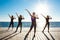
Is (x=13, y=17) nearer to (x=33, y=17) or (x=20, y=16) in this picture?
(x=20, y=16)

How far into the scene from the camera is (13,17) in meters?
20.9

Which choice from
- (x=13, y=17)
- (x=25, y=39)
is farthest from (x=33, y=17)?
(x=13, y=17)

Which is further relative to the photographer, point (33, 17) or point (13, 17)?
point (13, 17)

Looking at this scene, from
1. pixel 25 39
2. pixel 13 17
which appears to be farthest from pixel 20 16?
pixel 25 39

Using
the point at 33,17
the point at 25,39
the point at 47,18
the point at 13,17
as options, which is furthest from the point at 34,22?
the point at 13,17

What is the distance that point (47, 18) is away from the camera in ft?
59.9

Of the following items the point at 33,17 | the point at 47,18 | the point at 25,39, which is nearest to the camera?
the point at 25,39

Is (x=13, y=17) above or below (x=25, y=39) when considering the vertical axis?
above

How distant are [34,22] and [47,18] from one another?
4.55 m

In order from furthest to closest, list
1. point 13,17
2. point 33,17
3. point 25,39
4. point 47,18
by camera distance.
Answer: point 13,17 < point 47,18 < point 33,17 < point 25,39

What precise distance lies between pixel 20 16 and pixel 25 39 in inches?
248

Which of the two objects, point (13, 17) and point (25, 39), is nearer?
point (25, 39)

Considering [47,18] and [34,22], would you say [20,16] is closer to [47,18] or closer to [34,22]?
[47,18]

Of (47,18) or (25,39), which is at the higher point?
(47,18)
